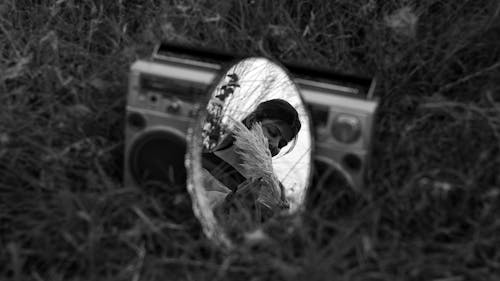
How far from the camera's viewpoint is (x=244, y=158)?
316 centimetres

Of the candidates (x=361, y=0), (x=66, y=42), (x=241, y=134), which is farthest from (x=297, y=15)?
(x=66, y=42)

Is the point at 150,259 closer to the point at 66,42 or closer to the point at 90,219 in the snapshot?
the point at 90,219

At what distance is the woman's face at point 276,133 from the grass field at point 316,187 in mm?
311

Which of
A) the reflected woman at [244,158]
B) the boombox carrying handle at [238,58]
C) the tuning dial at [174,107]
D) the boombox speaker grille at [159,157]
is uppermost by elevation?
the boombox carrying handle at [238,58]

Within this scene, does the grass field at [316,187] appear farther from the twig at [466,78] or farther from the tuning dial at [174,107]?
the tuning dial at [174,107]

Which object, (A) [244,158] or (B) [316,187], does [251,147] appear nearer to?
(A) [244,158]

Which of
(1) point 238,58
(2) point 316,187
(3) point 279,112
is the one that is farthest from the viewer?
(3) point 279,112

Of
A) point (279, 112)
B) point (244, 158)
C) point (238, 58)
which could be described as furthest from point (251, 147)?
point (238, 58)

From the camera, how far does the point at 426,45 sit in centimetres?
282

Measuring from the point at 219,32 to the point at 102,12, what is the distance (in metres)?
0.54

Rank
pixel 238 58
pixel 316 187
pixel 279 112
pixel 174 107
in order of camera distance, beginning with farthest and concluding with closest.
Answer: pixel 279 112 < pixel 238 58 < pixel 174 107 < pixel 316 187

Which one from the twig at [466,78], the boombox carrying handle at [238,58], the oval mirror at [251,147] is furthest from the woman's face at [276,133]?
the twig at [466,78]

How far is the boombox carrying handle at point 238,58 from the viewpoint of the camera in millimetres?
2535

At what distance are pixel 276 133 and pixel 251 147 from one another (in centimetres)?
12
